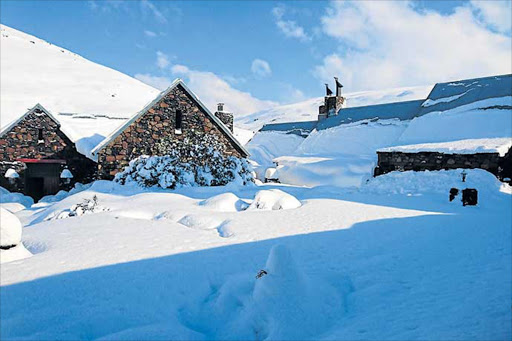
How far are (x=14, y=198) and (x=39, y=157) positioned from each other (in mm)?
2051

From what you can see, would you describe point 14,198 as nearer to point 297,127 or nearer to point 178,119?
point 178,119

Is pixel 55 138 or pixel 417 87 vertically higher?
pixel 417 87

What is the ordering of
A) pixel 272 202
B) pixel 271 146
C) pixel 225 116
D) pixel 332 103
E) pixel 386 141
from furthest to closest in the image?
pixel 271 146, pixel 332 103, pixel 386 141, pixel 225 116, pixel 272 202

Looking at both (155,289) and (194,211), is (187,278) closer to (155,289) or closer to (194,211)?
(155,289)

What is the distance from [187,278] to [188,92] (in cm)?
1157

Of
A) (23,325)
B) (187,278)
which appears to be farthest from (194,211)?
(23,325)

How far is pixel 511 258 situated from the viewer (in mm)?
5301

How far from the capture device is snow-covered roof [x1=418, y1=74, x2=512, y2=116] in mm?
18250

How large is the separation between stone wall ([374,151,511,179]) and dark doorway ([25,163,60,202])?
15.3 meters

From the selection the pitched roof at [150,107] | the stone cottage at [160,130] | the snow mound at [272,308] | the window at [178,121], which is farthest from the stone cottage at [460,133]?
the snow mound at [272,308]

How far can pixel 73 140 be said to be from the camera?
15.7 meters

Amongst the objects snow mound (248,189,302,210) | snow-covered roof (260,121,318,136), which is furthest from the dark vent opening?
snow-covered roof (260,121,318,136)

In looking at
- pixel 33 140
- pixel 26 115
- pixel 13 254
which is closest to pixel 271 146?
pixel 33 140

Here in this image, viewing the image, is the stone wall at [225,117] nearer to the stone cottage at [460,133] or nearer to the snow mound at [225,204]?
the stone cottage at [460,133]
